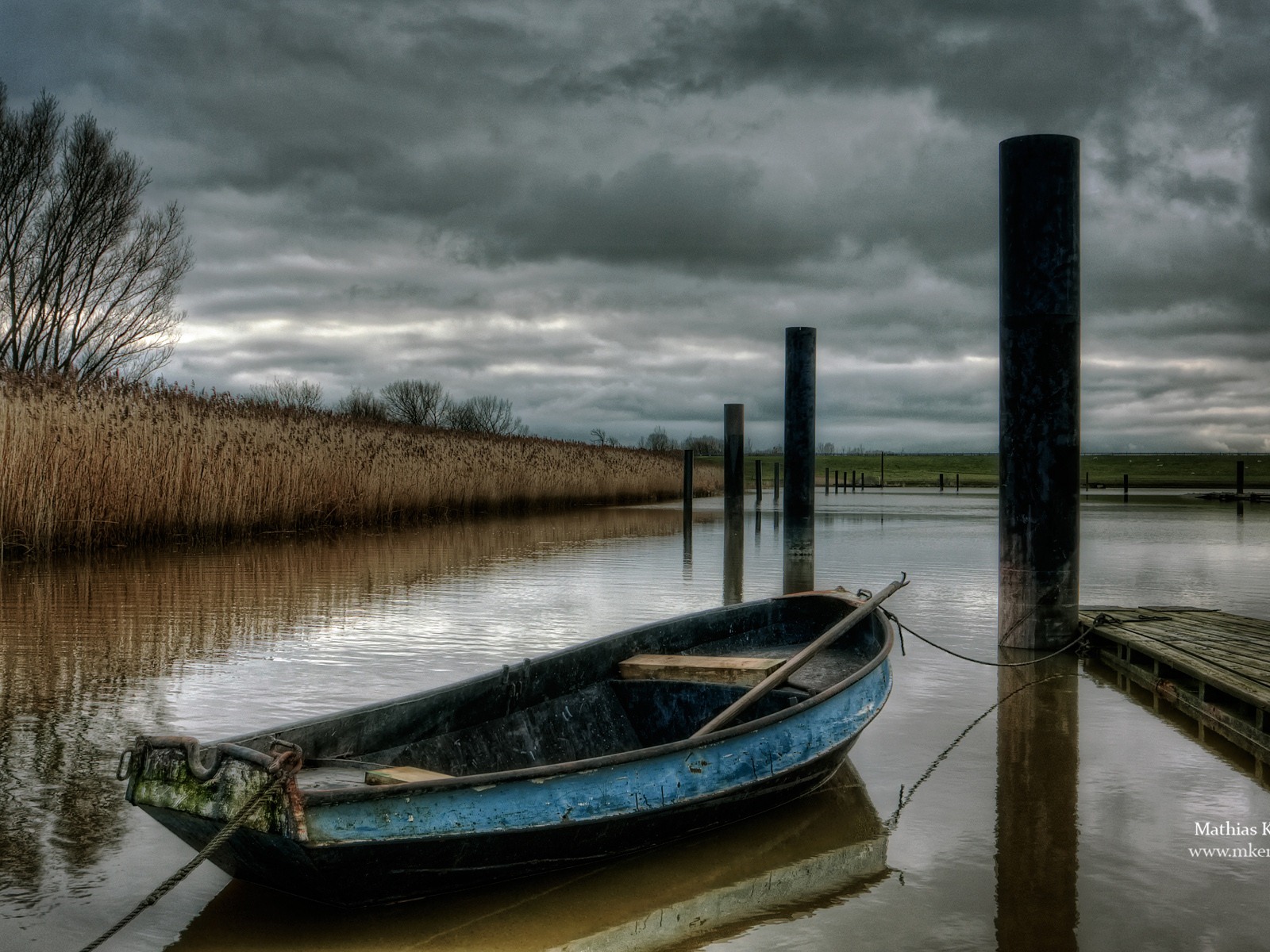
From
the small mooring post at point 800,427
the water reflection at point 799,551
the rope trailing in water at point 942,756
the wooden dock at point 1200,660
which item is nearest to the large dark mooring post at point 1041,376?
the wooden dock at point 1200,660

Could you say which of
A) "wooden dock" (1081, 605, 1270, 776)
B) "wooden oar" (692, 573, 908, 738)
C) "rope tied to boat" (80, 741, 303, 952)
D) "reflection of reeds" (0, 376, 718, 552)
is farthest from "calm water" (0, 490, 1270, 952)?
"reflection of reeds" (0, 376, 718, 552)

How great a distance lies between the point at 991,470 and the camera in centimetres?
9306

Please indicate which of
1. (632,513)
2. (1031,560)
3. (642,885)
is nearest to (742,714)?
(642,885)

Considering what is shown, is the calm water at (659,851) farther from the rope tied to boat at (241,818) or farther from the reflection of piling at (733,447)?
the reflection of piling at (733,447)

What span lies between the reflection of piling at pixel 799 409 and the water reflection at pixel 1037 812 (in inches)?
326

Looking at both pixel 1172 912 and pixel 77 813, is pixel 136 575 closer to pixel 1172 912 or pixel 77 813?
Result: pixel 77 813

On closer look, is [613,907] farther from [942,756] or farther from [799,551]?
[799,551]

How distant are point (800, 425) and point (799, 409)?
0.77 ft

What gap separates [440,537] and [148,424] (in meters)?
5.53

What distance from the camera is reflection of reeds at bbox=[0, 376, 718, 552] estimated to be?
12203 millimetres

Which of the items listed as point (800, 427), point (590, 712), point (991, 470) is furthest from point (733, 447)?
point (991, 470)

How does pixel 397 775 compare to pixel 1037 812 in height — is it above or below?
above

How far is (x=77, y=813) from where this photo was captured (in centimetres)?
417

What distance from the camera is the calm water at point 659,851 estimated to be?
3385mm
